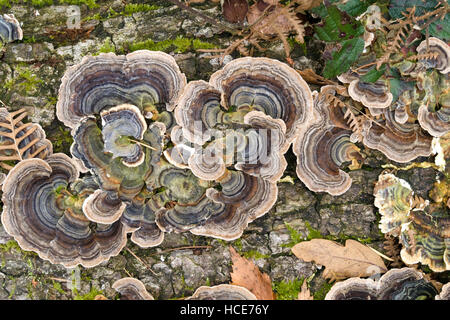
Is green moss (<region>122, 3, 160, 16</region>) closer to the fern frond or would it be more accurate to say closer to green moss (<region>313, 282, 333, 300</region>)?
the fern frond

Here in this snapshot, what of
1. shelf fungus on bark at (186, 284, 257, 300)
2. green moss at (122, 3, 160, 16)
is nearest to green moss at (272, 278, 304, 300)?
shelf fungus on bark at (186, 284, 257, 300)

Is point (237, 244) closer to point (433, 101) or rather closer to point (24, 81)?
point (433, 101)

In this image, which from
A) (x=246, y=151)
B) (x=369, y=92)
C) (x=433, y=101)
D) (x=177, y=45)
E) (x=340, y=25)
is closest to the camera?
(x=246, y=151)

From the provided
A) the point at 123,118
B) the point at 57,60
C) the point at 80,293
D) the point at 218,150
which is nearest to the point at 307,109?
the point at 218,150

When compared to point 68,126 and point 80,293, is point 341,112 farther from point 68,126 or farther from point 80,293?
point 80,293

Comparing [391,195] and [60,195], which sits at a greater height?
[60,195]

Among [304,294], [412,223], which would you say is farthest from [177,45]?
[412,223]
